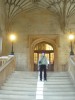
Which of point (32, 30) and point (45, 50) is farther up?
point (32, 30)

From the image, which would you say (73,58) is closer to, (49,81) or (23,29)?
(49,81)

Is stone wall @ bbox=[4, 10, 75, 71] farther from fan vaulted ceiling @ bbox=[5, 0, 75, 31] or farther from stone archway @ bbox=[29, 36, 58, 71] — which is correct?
fan vaulted ceiling @ bbox=[5, 0, 75, 31]

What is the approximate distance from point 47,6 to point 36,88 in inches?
367

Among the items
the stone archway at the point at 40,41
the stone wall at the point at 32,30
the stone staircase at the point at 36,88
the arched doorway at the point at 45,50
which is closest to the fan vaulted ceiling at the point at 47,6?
the stone wall at the point at 32,30

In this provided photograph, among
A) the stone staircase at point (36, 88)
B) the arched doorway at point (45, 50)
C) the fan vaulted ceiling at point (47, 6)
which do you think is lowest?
the stone staircase at point (36, 88)

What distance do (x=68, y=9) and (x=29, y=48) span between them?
13.5 feet

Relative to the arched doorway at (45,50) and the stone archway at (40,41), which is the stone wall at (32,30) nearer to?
the stone archway at (40,41)

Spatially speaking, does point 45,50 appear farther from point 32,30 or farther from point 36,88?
point 36,88

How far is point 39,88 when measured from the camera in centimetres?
979

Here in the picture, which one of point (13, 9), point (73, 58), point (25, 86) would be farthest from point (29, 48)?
point (25, 86)

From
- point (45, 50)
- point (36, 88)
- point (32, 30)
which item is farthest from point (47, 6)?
point (36, 88)

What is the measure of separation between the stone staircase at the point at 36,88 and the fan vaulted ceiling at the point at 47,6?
7057mm

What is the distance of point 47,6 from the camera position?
58.2 ft

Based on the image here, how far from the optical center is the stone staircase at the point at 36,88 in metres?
8.99
